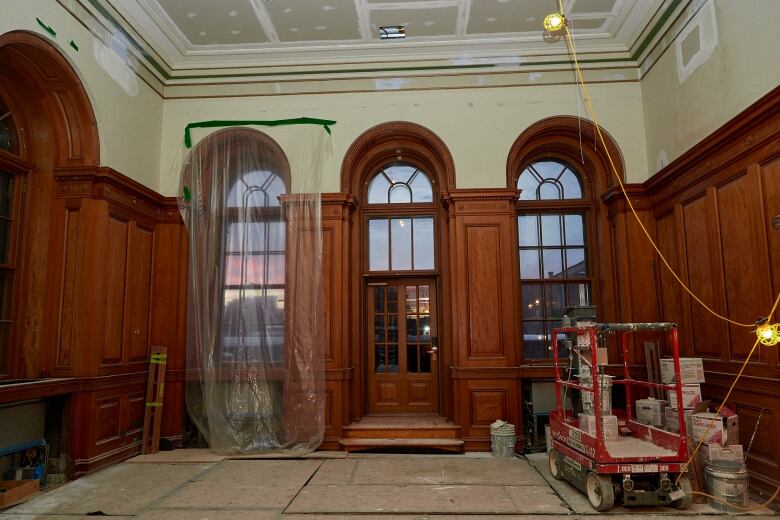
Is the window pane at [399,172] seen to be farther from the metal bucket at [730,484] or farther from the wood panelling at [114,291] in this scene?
the metal bucket at [730,484]

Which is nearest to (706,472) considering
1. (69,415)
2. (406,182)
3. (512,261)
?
(512,261)

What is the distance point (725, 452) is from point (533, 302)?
2614 mm

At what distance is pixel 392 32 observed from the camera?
19.9 feet

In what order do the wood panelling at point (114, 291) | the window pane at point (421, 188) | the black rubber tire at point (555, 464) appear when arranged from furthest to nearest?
the window pane at point (421, 188)
the wood panelling at point (114, 291)
the black rubber tire at point (555, 464)

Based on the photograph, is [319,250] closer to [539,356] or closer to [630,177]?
[539,356]

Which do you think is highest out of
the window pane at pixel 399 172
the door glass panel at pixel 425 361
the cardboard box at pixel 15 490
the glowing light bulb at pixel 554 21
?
the glowing light bulb at pixel 554 21

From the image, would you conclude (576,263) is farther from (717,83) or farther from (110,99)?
(110,99)

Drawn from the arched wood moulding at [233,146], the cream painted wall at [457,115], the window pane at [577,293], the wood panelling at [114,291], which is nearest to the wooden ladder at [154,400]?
the wood panelling at [114,291]

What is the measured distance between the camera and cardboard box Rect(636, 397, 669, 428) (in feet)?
15.1

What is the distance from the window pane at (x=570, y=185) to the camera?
6.59 meters

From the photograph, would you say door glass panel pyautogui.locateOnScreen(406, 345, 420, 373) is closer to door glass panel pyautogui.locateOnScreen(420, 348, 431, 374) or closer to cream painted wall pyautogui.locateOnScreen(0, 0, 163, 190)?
door glass panel pyautogui.locateOnScreen(420, 348, 431, 374)

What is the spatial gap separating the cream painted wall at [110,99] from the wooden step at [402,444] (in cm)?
355

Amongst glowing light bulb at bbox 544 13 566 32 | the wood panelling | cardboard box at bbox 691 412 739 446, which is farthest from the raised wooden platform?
glowing light bulb at bbox 544 13 566 32

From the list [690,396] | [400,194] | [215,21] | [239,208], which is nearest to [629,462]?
[690,396]
